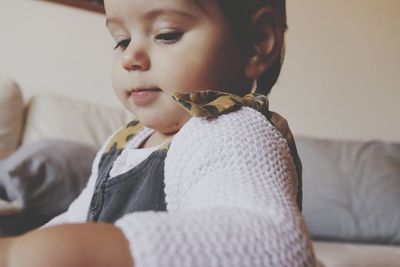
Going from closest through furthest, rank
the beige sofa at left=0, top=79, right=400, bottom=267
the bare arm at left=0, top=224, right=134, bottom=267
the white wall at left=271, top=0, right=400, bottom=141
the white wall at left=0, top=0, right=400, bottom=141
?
the bare arm at left=0, top=224, right=134, bottom=267 → the beige sofa at left=0, top=79, right=400, bottom=267 → the white wall at left=0, top=0, right=400, bottom=141 → the white wall at left=271, top=0, right=400, bottom=141

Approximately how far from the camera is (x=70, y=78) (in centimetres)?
196

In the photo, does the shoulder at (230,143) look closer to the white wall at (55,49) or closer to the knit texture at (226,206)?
the knit texture at (226,206)

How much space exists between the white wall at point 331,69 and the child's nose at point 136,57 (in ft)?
4.81

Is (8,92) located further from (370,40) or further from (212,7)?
(370,40)

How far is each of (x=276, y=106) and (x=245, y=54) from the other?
169cm

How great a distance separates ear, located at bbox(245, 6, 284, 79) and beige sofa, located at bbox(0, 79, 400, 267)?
108 centimetres

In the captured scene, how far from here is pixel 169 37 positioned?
0.55 metres

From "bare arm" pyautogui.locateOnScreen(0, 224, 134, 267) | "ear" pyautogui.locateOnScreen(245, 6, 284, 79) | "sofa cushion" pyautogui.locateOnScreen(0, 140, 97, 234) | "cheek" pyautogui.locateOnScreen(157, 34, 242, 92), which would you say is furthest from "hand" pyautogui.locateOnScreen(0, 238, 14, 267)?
"sofa cushion" pyautogui.locateOnScreen(0, 140, 97, 234)

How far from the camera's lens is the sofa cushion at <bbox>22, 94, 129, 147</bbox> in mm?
1784

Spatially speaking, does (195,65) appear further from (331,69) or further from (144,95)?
(331,69)

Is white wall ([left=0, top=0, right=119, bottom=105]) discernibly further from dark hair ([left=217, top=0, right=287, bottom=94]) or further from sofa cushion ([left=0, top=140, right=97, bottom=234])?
dark hair ([left=217, top=0, right=287, bottom=94])

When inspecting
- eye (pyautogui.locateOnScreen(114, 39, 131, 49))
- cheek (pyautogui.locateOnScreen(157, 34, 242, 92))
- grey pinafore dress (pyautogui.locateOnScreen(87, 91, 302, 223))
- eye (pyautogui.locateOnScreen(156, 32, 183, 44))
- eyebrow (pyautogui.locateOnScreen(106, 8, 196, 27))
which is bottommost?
grey pinafore dress (pyautogui.locateOnScreen(87, 91, 302, 223))

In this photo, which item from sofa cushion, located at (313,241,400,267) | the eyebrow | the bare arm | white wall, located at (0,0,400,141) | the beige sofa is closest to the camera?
the bare arm

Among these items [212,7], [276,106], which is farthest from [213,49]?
[276,106]
